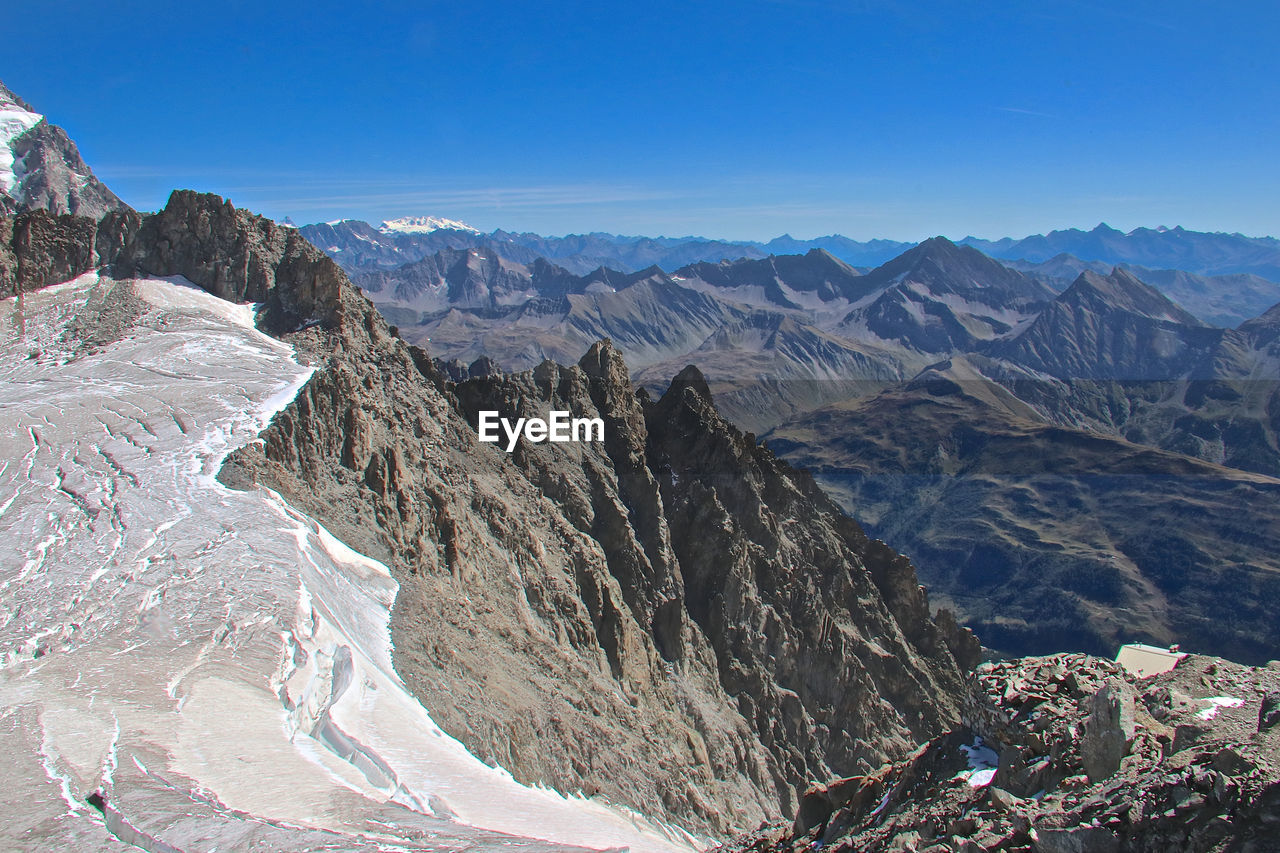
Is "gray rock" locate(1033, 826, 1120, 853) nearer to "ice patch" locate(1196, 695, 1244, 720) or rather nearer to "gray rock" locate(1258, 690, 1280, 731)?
"gray rock" locate(1258, 690, 1280, 731)

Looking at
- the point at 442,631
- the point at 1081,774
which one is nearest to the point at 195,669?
the point at 442,631

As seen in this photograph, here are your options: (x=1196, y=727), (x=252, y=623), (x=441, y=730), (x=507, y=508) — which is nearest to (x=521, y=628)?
(x=507, y=508)

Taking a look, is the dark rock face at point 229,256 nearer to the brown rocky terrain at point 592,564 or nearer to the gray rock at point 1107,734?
the brown rocky terrain at point 592,564

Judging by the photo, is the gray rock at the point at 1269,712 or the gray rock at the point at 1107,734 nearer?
the gray rock at the point at 1107,734

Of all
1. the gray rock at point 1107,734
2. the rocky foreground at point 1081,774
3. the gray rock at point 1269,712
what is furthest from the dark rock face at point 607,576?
the gray rock at point 1269,712

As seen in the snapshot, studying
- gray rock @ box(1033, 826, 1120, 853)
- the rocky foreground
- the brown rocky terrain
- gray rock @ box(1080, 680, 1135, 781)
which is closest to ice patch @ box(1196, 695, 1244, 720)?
the rocky foreground

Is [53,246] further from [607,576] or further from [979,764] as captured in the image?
[979,764]
